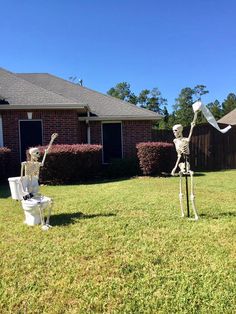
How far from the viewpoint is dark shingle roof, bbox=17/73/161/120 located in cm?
1520

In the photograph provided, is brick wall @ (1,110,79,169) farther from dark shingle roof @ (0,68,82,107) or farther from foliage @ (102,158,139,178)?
foliage @ (102,158,139,178)

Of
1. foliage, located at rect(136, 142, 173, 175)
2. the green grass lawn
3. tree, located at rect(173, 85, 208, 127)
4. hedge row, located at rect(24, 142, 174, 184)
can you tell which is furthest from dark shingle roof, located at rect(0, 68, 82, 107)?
tree, located at rect(173, 85, 208, 127)

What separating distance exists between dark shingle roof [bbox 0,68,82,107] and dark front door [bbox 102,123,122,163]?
7.04 feet

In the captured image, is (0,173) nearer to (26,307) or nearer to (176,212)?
(176,212)

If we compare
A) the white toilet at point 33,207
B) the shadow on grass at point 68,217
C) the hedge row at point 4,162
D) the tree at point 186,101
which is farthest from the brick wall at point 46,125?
the tree at point 186,101

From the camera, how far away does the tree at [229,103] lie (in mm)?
62006

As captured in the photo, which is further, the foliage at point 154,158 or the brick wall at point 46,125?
the brick wall at point 46,125

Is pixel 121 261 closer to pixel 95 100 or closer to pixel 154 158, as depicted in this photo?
pixel 154 158

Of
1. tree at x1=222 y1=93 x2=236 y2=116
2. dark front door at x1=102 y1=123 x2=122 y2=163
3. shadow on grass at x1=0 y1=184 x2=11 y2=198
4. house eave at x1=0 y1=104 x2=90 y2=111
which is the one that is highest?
tree at x1=222 y1=93 x2=236 y2=116

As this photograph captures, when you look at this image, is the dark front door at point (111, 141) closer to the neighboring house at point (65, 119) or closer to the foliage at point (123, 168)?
the neighboring house at point (65, 119)

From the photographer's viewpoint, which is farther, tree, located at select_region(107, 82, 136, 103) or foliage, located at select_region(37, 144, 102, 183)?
Answer: tree, located at select_region(107, 82, 136, 103)

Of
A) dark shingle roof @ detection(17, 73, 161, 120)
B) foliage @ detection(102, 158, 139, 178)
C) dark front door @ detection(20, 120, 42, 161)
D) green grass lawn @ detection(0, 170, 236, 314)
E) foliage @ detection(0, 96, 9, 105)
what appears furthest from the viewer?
dark shingle roof @ detection(17, 73, 161, 120)

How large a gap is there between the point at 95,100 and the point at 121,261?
530 inches

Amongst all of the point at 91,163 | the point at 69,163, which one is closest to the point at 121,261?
the point at 69,163
